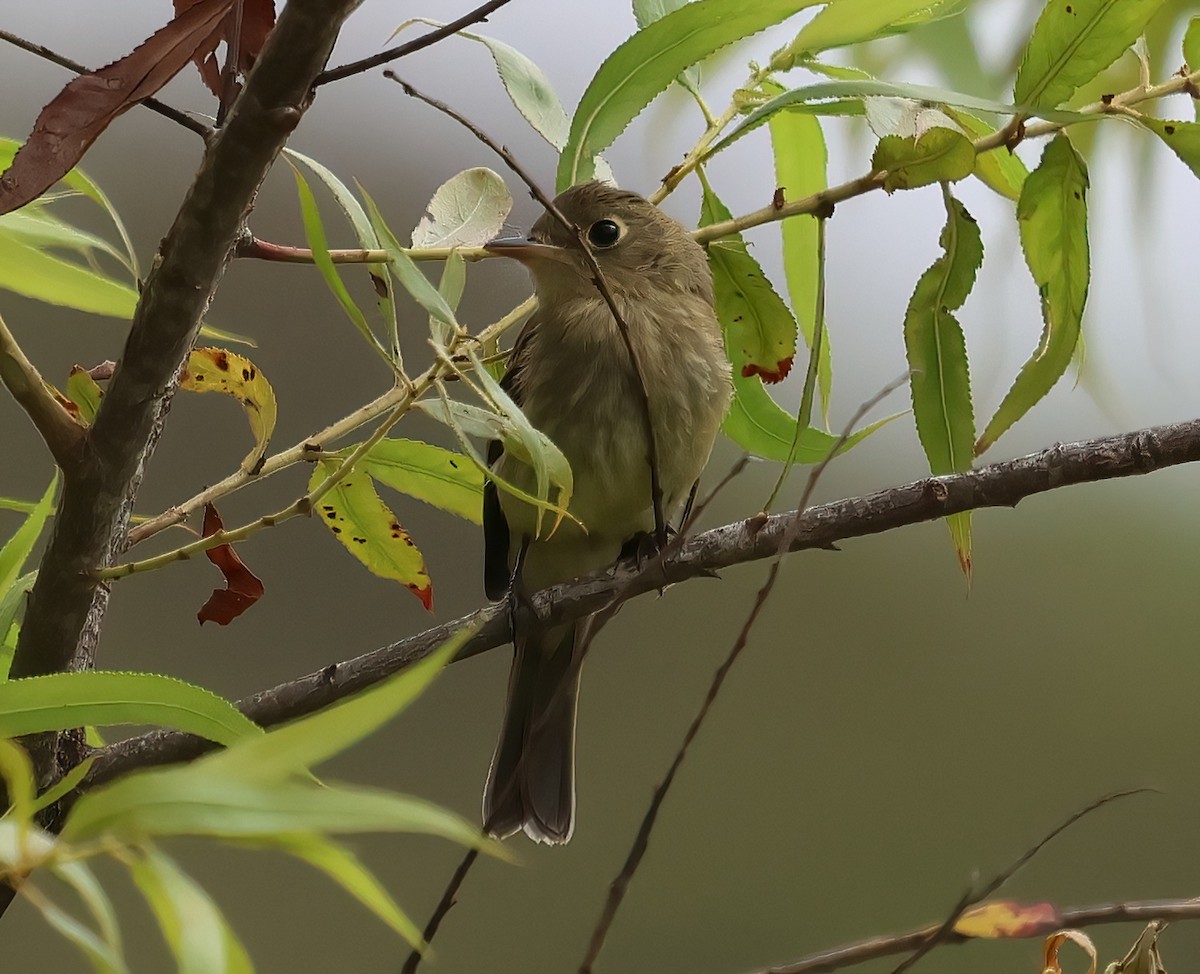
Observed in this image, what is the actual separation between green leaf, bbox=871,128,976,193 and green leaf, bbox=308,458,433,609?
366mm

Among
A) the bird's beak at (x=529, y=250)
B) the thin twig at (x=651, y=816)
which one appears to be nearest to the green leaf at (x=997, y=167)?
the thin twig at (x=651, y=816)

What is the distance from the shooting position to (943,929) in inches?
22.9

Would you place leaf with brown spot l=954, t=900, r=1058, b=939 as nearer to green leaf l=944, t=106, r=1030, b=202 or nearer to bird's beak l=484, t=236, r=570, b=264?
green leaf l=944, t=106, r=1030, b=202

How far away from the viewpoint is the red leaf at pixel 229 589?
0.77m

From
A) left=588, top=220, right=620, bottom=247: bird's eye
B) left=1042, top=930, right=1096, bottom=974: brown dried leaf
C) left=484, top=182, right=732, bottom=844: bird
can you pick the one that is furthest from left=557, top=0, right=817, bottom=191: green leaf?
left=588, top=220, right=620, bottom=247: bird's eye

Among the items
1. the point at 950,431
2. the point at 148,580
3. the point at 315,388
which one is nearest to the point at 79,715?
the point at 950,431

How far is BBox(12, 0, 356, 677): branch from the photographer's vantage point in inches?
20.6

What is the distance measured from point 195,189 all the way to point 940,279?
44 centimetres

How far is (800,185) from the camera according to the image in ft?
3.02

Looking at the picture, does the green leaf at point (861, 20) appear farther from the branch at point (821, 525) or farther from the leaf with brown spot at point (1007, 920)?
the leaf with brown spot at point (1007, 920)

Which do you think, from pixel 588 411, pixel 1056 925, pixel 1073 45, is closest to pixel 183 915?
pixel 1056 925

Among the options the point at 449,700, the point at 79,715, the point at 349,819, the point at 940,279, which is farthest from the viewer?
the point at 449,700

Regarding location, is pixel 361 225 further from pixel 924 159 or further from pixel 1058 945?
pixel 1058 945

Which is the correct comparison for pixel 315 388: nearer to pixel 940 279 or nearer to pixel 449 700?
pixel 449 700
